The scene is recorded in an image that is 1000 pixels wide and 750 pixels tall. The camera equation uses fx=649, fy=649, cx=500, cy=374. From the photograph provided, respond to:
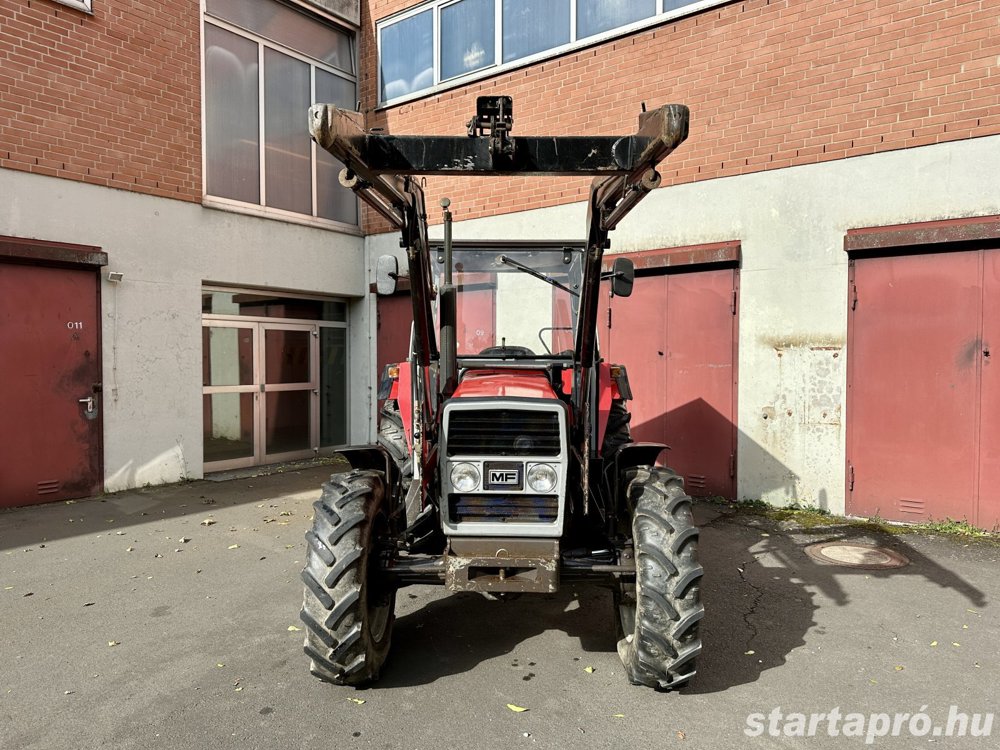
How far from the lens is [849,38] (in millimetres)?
6863

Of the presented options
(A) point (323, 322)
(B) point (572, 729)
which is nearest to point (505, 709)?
→ (B) point (572, 729)

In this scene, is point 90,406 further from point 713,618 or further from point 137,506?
point 713,618

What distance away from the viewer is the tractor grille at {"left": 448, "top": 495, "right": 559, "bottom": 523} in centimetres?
348

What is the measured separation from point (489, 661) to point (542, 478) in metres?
1.20

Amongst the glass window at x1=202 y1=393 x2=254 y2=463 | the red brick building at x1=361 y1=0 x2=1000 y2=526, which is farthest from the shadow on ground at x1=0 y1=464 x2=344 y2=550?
the red brick building at x1=361 y1=0 x2=1000 y2=526

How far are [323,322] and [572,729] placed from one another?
9.12m

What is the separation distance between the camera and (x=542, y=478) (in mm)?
3459

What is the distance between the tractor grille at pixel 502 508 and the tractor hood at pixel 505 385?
56cm

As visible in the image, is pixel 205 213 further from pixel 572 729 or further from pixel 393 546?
pixel 572 729

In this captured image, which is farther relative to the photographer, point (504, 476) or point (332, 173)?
point (332, 173)

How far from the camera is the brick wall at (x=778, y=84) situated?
20.7ft

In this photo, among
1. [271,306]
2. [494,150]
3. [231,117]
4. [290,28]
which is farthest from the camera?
[290,28]

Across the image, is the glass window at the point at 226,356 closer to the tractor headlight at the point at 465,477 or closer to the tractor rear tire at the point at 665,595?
the tractor headlight at the point at 465,477

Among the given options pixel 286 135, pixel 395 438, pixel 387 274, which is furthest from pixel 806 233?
pixel 286 135
